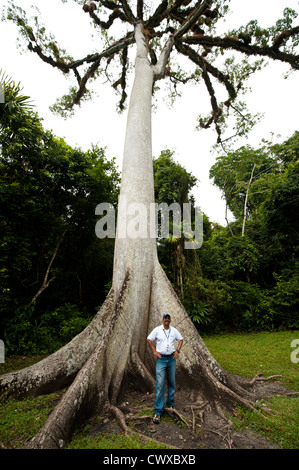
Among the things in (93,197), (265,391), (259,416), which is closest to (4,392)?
(259,416)

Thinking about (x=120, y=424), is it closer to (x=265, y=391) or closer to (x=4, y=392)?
(x=4, y=392)

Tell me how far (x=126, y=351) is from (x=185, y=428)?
43.3 inches

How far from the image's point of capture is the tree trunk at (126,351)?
7.84 feet

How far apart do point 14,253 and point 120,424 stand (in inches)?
197

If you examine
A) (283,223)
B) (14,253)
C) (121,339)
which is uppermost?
(283,223)

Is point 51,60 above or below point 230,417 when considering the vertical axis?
above

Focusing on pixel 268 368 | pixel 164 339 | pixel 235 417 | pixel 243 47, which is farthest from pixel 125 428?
pixel 243 47

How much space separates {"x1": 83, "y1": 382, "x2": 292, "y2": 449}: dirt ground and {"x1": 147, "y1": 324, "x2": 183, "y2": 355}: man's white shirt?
2.22 feet

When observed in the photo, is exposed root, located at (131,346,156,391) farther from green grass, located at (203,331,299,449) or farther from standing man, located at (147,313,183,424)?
green grass, located at (203,331,299,449)

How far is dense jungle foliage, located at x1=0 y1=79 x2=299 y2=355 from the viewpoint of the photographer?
5.73 metres

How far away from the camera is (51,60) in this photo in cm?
696

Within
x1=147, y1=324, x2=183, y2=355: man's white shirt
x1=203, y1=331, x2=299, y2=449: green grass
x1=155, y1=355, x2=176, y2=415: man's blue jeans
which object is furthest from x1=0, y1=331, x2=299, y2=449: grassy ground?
x1=147, y1=324, x2=183, y2=355: man's white shirt

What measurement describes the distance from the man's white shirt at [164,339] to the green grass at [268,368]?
102 cm

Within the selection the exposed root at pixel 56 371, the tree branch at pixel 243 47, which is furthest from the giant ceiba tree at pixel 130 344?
the tree branch at pixel 243 47
